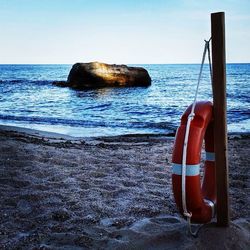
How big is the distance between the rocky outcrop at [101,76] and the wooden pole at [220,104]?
103 ft

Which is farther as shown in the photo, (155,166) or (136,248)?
(155,166)

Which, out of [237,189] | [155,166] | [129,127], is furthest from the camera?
[129,127]

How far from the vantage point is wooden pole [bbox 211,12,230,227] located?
3.14 meters

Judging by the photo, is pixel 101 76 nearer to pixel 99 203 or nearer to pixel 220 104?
pixel 99 203

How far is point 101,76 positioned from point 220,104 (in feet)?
106

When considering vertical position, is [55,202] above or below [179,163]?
below

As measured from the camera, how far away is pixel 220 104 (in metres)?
3.24

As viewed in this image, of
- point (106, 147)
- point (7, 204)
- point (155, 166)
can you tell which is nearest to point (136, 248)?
point (7, 204)

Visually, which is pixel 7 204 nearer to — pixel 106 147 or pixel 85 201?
pixel 85 201

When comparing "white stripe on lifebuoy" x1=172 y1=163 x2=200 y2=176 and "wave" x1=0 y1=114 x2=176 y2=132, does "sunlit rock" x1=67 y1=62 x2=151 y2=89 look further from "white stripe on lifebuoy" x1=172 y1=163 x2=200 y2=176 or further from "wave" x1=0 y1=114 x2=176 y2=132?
"white stripe on lifebuoy" x1=172 y1=163 x2=200 y2=176

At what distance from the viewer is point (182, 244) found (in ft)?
10.5

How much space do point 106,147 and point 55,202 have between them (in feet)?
11.5

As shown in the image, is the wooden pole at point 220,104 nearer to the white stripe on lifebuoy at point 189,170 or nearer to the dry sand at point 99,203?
the white stripe on lifebuoy at point 189,170

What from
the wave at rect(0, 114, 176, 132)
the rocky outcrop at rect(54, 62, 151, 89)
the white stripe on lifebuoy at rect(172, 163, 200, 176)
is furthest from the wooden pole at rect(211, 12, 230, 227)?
the rocky outcrop at rect(54, 62, 151, 89)
